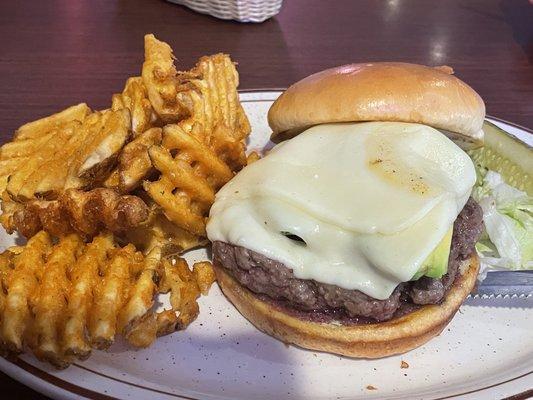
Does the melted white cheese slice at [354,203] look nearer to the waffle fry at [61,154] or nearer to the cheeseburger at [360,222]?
the cheeseburger at [360,222]

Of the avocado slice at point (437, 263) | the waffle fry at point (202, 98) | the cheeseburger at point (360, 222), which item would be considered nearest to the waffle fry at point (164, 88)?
the waffle fry at point (202, 98)

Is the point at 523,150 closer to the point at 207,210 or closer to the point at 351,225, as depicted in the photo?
the point at 351,225

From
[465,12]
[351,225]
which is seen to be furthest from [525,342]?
[465,12]

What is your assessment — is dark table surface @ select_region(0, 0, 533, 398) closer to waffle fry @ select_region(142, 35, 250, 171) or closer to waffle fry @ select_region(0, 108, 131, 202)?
waffle fry @ select_region(0, 108, 131, 202)

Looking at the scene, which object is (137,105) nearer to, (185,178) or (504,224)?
(185,178)

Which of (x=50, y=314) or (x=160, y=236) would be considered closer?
(x=50, y=314)

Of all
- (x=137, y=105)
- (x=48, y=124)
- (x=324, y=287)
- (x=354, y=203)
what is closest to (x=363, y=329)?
(x=324, y=287)

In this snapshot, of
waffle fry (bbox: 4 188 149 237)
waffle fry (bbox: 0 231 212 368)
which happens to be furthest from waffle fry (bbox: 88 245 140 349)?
waffle fry (bbox: 4 188 149 237)
